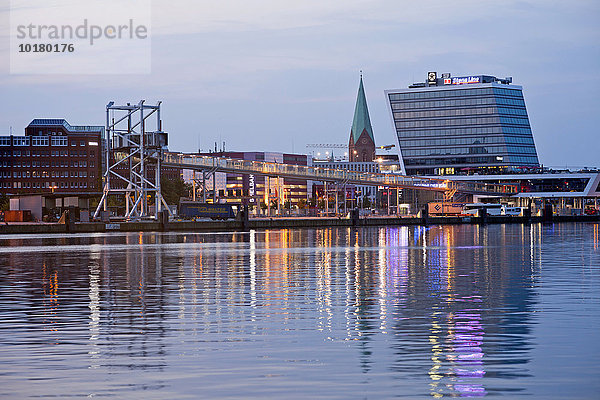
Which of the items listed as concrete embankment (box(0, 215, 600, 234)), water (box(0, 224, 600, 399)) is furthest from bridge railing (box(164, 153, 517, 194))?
water (box(0, 224, 600, 399))

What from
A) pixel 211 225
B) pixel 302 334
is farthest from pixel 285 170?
pixel 302 334

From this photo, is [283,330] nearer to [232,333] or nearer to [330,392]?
[232,333]

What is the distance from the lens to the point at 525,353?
56.8ft

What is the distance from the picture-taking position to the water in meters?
14.6

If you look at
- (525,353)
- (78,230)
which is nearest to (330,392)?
(525,353)

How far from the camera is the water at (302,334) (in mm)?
14555

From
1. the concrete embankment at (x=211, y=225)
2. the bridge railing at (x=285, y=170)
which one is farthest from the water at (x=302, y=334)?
the bridge railing at (x=285, y=170)

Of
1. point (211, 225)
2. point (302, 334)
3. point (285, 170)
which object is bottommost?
point (302, 334)

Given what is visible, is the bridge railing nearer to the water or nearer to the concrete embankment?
the concrete embankment

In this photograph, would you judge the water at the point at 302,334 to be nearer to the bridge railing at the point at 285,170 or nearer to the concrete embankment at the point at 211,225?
the concrete embankment at the point at 211,225

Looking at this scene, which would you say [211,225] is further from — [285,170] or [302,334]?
[302,334]

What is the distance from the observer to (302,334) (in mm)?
20297

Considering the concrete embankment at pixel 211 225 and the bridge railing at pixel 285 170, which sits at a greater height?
the bridge railing at pixel 285 170

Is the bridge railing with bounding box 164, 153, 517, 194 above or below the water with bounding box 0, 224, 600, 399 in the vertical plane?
above
